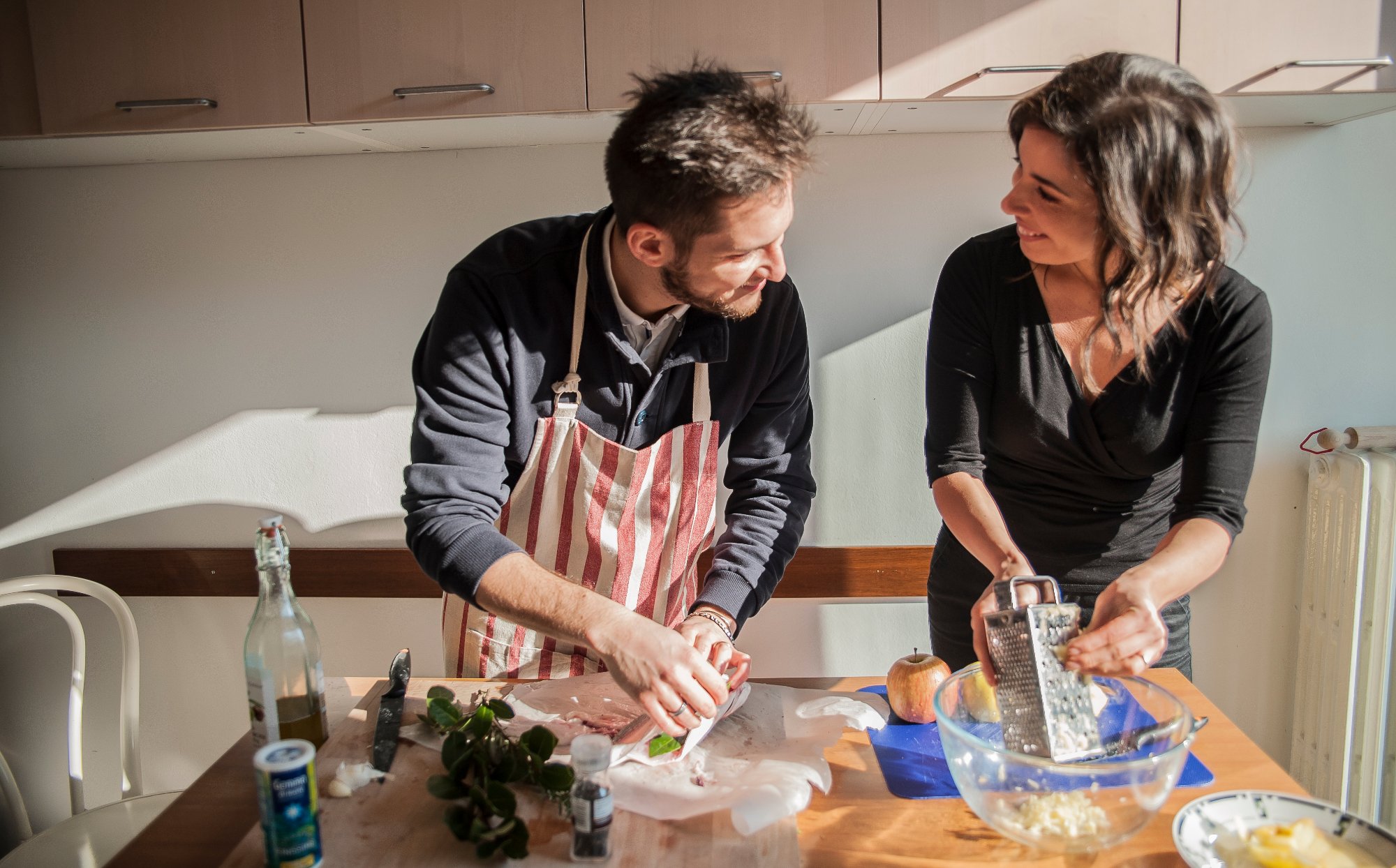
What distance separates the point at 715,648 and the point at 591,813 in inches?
12.8

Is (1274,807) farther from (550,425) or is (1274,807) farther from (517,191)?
(517,191)

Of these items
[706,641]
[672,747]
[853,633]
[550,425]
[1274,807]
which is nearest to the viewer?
[1274,807]

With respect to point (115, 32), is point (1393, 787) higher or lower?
lower

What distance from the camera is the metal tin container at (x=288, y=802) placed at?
2.58 feet

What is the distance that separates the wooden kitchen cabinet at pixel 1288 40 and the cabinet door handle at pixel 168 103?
66.3 inches

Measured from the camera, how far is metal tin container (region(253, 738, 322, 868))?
79 cm

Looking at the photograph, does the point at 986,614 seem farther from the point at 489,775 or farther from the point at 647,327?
the point at 647,327

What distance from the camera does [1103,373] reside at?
133 cm

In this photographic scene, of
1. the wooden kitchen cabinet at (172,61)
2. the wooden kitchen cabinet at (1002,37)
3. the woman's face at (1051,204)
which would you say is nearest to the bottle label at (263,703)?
the woman's face at (1051,204)

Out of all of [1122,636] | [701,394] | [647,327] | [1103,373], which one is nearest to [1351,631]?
[1103,373]

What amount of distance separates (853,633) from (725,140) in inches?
54.7

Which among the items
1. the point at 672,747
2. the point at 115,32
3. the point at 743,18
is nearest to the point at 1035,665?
the point at 672,747

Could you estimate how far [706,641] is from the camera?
115 centimetres

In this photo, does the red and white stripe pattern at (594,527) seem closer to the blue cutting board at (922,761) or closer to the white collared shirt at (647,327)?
the white collared shirt at (647,327)
